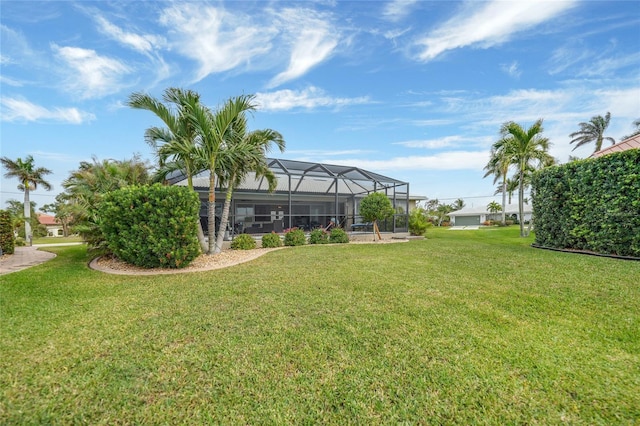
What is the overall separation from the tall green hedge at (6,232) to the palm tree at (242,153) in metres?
7.91

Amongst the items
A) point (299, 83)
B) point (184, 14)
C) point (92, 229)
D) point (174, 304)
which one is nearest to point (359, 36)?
point (299, 83)

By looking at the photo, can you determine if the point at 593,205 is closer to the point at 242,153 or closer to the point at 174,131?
the point at 242,153

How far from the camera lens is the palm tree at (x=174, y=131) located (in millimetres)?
7797

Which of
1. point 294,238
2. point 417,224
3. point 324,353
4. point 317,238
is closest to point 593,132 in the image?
point 417,224

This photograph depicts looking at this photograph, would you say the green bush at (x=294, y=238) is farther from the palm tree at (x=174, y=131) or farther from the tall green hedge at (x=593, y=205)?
the tall green hedge at (x=593, y=205)

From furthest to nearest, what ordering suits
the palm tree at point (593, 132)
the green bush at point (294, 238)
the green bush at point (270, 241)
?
1. the palm tree at point (593, 132)
2. the green bush at point (294, 238)
3. the green bush at point (270, 241)

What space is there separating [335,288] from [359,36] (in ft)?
30.4

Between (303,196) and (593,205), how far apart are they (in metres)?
13.4

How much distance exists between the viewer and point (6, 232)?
379 inches

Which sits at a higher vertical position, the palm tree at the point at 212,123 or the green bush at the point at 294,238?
the palm tree at the point at 212,123

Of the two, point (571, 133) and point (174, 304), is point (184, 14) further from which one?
point (571, 133)

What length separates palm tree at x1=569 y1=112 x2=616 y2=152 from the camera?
87.5 ft

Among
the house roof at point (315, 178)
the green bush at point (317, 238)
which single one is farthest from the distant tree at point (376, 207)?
the green bush at point (317, 238)

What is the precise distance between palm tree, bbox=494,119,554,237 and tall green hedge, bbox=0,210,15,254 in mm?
22540
